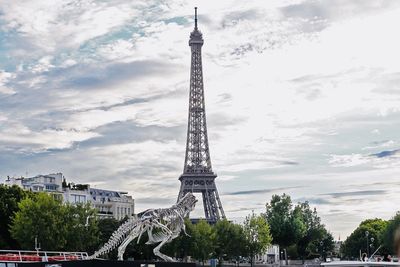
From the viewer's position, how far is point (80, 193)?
132375 millimetres

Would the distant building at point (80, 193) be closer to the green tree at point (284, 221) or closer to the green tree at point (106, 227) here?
the green tree at point (106, 227)

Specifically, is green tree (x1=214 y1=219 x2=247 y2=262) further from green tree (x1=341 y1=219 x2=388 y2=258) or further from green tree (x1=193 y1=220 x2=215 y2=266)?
green tree (x1=341 y1=219 x2=388 y2=258)

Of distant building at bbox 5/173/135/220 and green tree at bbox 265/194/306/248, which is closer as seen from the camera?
green tree at bbox 265/194/306/248

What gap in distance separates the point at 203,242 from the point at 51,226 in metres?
24.4

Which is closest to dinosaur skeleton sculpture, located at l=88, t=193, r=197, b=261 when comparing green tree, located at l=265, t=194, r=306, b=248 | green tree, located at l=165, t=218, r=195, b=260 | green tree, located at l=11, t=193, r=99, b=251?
green tree, located at l=11, t=193, r=99, b=251

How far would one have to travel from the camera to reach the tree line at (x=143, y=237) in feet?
241

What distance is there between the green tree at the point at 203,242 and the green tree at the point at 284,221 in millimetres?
22568

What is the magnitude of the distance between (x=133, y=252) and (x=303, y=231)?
117 ft

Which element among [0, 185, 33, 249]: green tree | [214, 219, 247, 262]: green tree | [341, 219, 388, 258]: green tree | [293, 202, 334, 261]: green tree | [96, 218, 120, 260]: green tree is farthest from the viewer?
[341, 219, 388, 258]: green tree

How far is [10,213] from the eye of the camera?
81.0 m

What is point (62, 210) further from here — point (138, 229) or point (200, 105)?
point (200, 105)

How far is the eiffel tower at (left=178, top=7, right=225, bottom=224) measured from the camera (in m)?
135

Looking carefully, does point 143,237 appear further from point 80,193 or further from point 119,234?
point 80,193

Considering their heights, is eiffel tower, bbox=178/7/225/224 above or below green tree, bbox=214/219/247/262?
above
